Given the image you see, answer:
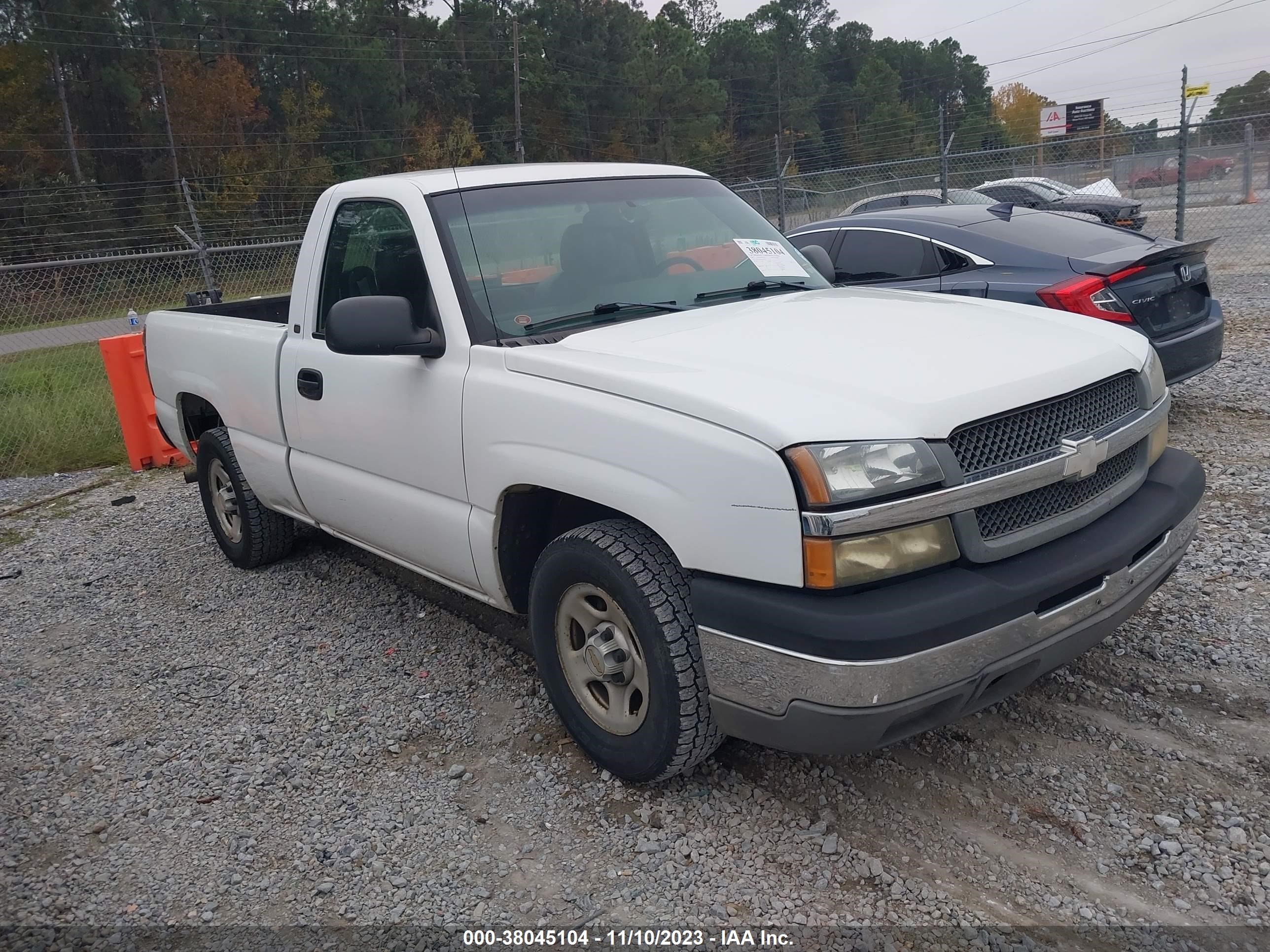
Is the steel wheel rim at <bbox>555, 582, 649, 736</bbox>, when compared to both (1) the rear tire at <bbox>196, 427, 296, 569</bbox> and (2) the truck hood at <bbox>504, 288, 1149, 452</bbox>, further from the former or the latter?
(1) the rear tire at <bbox>196, 427, 296, 569</bbox>

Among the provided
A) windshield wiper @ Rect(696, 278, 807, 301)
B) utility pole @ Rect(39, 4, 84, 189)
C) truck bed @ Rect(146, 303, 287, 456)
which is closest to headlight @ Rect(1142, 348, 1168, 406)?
windshield wiper @ Rect(696, 278, 807, 301)

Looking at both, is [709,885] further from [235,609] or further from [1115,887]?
[235,609]

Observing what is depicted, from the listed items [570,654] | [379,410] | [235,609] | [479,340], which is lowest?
[235,609]

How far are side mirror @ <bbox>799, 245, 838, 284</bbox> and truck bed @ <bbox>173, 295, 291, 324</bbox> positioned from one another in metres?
3.08

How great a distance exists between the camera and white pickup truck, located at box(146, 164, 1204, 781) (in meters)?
2.50

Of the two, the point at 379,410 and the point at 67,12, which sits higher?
the point at 67,12

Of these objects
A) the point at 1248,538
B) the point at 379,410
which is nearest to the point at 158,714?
the point at 379,410

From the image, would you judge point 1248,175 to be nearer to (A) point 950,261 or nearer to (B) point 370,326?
(A) point 950,261

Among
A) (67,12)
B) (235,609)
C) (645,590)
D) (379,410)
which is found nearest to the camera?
(645,590)

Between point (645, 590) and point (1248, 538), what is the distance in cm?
341

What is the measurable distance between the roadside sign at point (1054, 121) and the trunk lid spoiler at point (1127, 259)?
156 ft

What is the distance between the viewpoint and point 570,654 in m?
3.24

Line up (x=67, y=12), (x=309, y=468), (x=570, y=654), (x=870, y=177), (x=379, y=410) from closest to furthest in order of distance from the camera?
(x=570, y=654) → (x=379, y=410) → (x=309, y=468) → (x=870, y=177) → (x=67, y=12)

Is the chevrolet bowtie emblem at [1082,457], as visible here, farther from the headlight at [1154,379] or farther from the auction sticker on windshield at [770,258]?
the auction sticker on windshield at [770,258]
